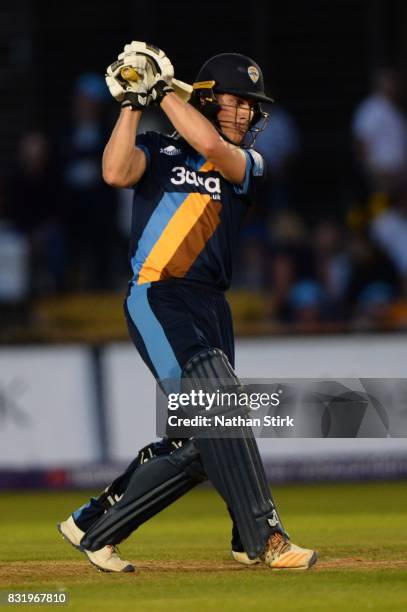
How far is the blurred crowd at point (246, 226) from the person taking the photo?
1456cm

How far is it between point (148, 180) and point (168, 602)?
→ 2003 millimetres

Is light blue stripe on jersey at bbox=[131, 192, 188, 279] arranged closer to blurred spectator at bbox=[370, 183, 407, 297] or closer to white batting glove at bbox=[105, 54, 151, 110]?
white batting glove at bbox=[105, 54, 151, 110]

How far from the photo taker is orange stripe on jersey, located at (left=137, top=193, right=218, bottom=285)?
7.12m

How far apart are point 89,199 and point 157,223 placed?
806 centimetres

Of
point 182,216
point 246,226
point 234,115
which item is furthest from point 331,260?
point 182,216

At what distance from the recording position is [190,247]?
281 inches

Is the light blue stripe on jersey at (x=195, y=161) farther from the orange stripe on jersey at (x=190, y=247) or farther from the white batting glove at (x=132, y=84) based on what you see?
the white batting glove at (x=132, y=84)

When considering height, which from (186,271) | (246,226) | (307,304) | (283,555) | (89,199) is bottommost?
(283,555)

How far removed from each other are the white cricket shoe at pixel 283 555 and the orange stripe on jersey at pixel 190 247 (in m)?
1.23

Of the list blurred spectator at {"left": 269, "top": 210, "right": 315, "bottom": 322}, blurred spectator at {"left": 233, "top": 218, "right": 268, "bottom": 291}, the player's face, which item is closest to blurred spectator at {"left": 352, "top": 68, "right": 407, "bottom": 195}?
blurred spectator at {"left": 269, "top": 210, "right": 315, "bottom": 322}

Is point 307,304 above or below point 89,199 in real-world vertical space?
below

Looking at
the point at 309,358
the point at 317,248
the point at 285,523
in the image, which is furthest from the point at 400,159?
the point at 285,523

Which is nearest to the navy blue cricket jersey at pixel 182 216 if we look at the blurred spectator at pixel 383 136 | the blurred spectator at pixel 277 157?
the blurred spectator at pixel 383 136

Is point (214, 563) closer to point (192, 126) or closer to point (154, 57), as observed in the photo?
point (192, 126)
